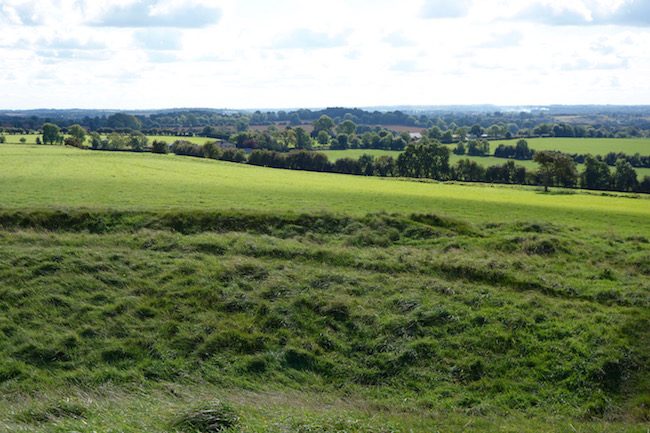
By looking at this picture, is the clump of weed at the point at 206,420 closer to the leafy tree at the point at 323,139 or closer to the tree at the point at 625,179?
the tree at the point at 625,179

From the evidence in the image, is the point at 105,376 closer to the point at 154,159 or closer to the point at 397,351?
the point at 397,351

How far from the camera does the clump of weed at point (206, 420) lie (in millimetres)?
10570

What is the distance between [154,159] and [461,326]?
2740 inches

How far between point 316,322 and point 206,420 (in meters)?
9.77

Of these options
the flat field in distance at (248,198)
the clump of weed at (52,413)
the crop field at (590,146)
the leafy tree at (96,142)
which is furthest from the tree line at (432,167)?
the clump of weed at (52,413)

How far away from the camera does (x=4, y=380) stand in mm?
16688

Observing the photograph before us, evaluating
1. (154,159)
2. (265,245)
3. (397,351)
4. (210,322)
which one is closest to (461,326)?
(397,351)

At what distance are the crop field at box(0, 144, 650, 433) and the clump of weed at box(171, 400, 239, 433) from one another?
45mm

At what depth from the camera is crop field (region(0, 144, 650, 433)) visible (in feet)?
46.4

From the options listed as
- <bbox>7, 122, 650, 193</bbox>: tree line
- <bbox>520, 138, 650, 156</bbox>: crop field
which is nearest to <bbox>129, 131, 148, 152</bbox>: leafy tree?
<bbox>7, 122, 650, 193</bbox>: tree line

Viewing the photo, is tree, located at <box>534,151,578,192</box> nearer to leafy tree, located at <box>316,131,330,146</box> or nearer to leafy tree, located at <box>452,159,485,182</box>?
leafy tree, located at <box>452,159,485,182</box>

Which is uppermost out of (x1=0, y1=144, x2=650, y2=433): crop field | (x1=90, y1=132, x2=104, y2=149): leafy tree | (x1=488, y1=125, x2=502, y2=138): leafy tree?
(x1=488, y1=125, x2=502, y2=138): leafy tree

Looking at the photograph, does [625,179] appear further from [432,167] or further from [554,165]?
[432,167]

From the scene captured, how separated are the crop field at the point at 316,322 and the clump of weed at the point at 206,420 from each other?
0.15ft
